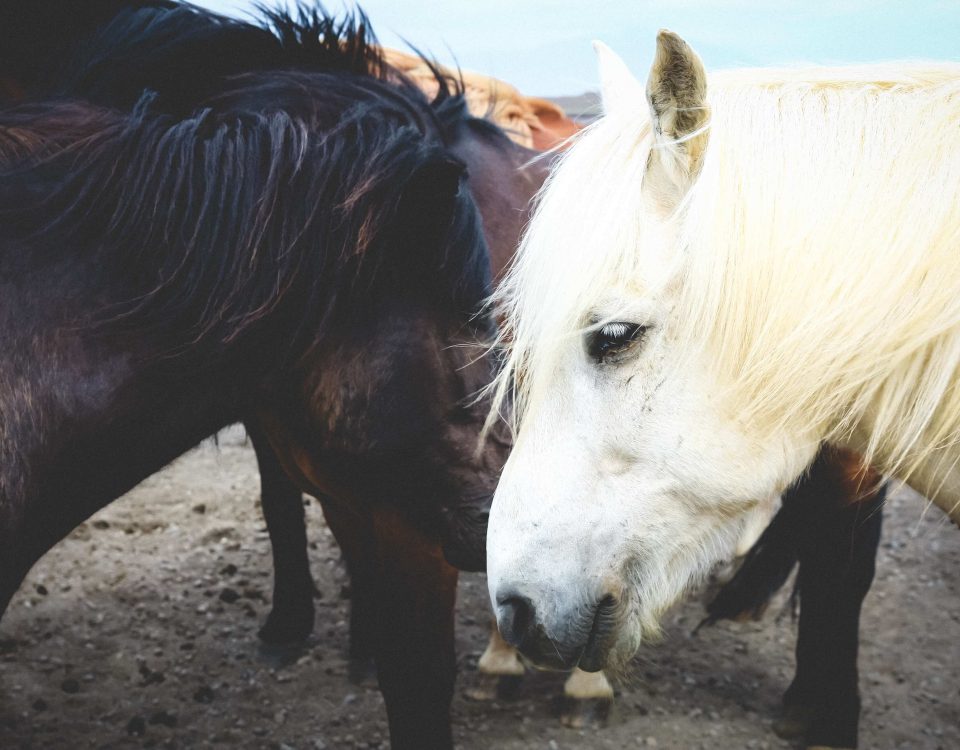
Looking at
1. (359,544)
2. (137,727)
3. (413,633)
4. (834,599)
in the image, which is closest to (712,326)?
(413,633)

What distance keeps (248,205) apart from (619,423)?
0.90 m

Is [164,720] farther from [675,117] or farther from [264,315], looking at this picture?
[675,117]

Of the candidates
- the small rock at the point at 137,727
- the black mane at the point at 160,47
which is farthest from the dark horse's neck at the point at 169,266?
the small rock at the point at 137,727

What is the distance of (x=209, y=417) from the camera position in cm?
180

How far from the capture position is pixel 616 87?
155 centimetres

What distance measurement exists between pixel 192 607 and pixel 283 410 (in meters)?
2.14

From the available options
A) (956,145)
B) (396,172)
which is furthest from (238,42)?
(956,145)

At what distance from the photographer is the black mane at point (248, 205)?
1.61m

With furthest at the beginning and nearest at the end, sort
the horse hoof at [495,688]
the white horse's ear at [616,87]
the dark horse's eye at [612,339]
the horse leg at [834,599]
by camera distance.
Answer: the horse hoof at [495,688] → the horse leg at [834,599] → the white horse's ear at [616,87] → the dark horse's eye at [612,339]

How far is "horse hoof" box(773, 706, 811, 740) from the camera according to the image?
2.84 m

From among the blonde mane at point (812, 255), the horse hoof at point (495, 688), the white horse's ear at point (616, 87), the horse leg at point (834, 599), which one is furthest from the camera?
the horse hoof at point (495, 688)

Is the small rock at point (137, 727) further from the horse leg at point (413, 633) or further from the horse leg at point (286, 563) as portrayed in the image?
the horse leg at point (413, 633)

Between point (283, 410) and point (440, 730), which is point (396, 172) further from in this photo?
point (440, 730)

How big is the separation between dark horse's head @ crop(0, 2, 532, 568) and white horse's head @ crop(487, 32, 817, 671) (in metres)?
0.50
